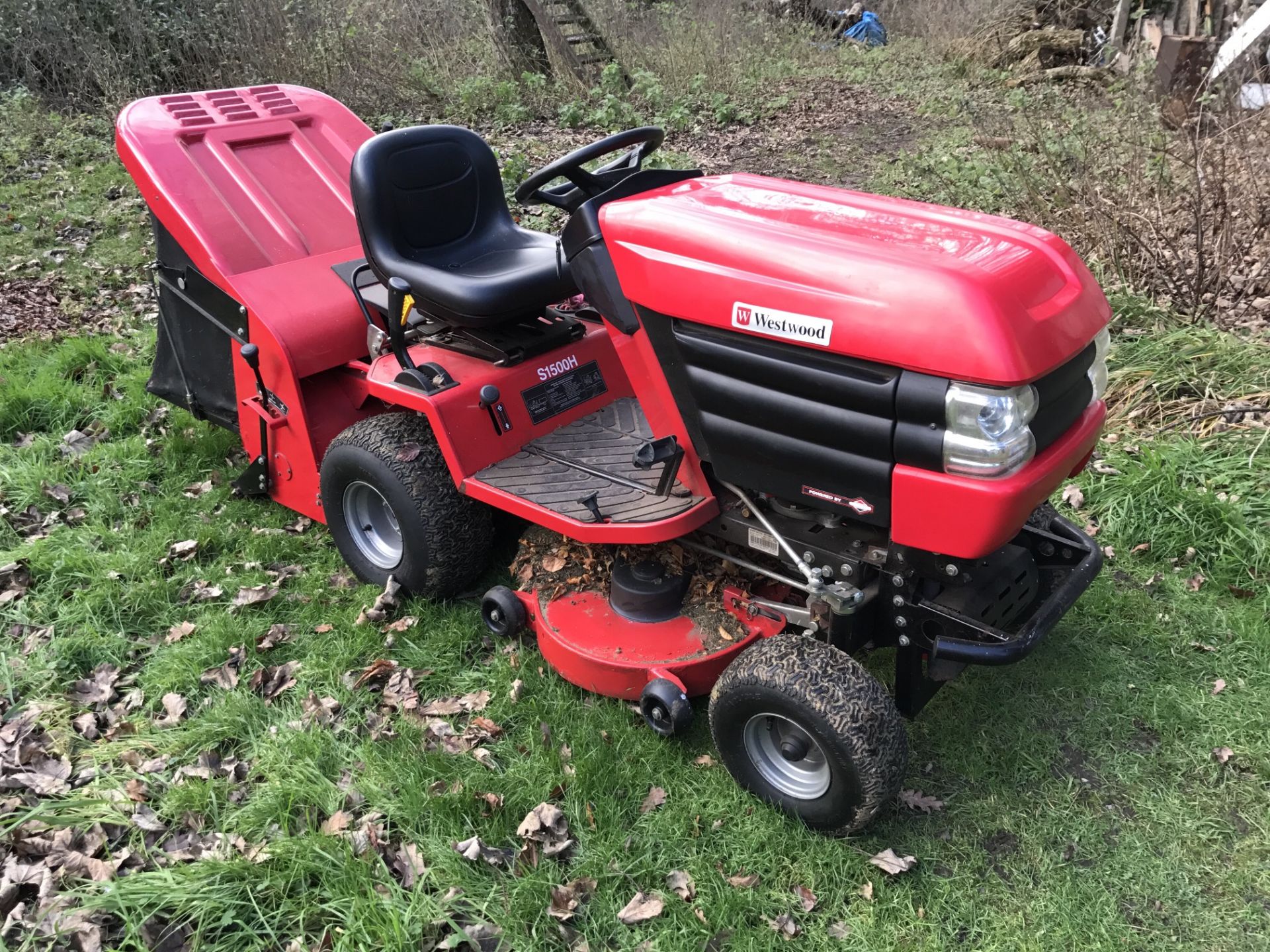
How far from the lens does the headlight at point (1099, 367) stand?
2402mm

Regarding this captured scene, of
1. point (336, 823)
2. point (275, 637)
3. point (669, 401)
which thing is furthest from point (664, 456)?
point (275, 637)

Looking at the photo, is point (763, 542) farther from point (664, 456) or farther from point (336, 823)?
point (336, 823)

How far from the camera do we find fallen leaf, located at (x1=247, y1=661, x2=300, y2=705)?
10.3 feet

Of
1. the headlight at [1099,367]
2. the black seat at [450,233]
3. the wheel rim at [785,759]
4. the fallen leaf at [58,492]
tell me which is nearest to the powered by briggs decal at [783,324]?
the headlight at [1099,367]

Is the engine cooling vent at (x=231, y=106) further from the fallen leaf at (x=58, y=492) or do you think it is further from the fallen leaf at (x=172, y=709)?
the fallen leaf at (x=172, y=709)

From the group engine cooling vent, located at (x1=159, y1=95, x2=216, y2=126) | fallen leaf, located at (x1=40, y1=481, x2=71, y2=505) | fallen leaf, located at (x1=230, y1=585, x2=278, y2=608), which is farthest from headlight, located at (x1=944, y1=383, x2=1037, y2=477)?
fallen leaf, located at (x1=40, y1=481, x2=71, y2=505)

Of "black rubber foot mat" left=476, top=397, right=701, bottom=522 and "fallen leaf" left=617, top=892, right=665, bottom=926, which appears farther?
"black rubber foot mat" left=476, top=397, right=701, bottom=522

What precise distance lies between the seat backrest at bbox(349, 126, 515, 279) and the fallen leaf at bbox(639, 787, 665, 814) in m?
1.89

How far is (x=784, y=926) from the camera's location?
2367 millimetres

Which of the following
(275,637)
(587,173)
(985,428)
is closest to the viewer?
(985,428)

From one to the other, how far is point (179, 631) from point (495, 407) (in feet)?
4.45

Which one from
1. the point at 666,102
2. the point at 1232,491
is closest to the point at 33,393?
the point at 1232,491

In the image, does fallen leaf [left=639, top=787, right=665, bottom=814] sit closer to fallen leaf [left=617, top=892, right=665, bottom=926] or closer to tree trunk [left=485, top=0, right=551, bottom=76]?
fallen leaf [left=617, top=892, right=665, bottom=926]

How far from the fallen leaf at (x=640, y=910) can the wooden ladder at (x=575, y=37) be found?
8.90m
